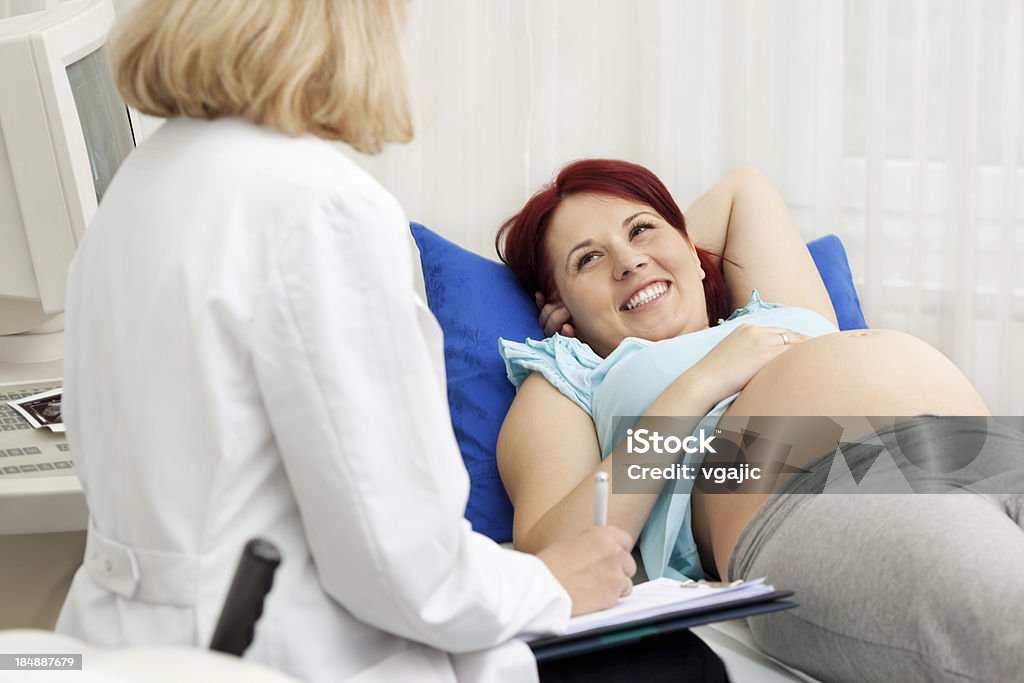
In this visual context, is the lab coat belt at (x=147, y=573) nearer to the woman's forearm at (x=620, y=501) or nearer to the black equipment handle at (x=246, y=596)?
the black equipment handle at (x=246, y=596)

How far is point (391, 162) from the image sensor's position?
7.57 feet

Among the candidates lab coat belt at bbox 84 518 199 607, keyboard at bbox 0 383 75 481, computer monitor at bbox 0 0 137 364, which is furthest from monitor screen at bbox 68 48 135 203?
lab coat belt at bbox 84 518 199 607

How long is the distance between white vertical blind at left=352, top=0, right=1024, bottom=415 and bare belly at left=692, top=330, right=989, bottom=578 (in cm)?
74

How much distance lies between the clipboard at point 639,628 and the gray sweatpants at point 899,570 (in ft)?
0.56

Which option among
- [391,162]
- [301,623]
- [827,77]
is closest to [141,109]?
[301,623]

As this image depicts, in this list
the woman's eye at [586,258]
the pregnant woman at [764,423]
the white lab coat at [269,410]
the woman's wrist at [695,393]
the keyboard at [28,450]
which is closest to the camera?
the white lab coat at [269,410]

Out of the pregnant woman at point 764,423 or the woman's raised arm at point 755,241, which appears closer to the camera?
the pregnant woman at point 764,423

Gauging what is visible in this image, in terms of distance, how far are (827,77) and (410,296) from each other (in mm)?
1570

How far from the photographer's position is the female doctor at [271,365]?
31.7 inches

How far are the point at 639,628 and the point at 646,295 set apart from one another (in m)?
0.90

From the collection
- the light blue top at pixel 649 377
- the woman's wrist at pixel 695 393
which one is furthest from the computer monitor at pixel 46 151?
the woman's wrist at pixel 695 393

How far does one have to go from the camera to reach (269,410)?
2.69 feet

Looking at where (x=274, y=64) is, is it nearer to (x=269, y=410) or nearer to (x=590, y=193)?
(x=269, y=410)

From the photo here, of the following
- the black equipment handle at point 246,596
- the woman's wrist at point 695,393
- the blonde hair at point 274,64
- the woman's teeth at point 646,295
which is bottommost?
the woman's wrist at point 695,393
